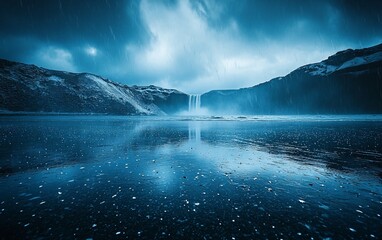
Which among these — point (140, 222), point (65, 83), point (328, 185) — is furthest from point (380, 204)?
point (65, 83)

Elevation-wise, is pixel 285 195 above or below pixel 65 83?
below

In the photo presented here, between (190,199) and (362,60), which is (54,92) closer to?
(190,199)

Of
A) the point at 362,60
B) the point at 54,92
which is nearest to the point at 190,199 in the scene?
the point at 54,92

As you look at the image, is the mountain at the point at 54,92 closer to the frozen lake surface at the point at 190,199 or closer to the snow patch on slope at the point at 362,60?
the frozen lake surface at the point at 190,199

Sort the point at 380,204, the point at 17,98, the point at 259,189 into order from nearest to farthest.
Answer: the point at 380,204
the point at 259,189
the point at 17,98

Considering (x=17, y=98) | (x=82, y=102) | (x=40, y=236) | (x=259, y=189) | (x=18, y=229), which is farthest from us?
(x=82, y=102)

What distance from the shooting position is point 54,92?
12938cm

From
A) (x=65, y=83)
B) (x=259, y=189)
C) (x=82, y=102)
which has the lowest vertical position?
(x=259, y=189)

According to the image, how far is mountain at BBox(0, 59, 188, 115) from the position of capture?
11271 cm

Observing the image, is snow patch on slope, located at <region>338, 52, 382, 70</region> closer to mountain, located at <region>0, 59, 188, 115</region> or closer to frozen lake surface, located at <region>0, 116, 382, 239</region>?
mountain, located at <region>0, 59, 188, 115</region>

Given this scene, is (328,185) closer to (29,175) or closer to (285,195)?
(285,195)

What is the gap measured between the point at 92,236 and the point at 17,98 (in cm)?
15101

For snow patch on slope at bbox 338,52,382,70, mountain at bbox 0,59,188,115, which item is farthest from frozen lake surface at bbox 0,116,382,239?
snow patch on slope at bbox 338,52,382,70

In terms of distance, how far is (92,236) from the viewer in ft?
13.8
